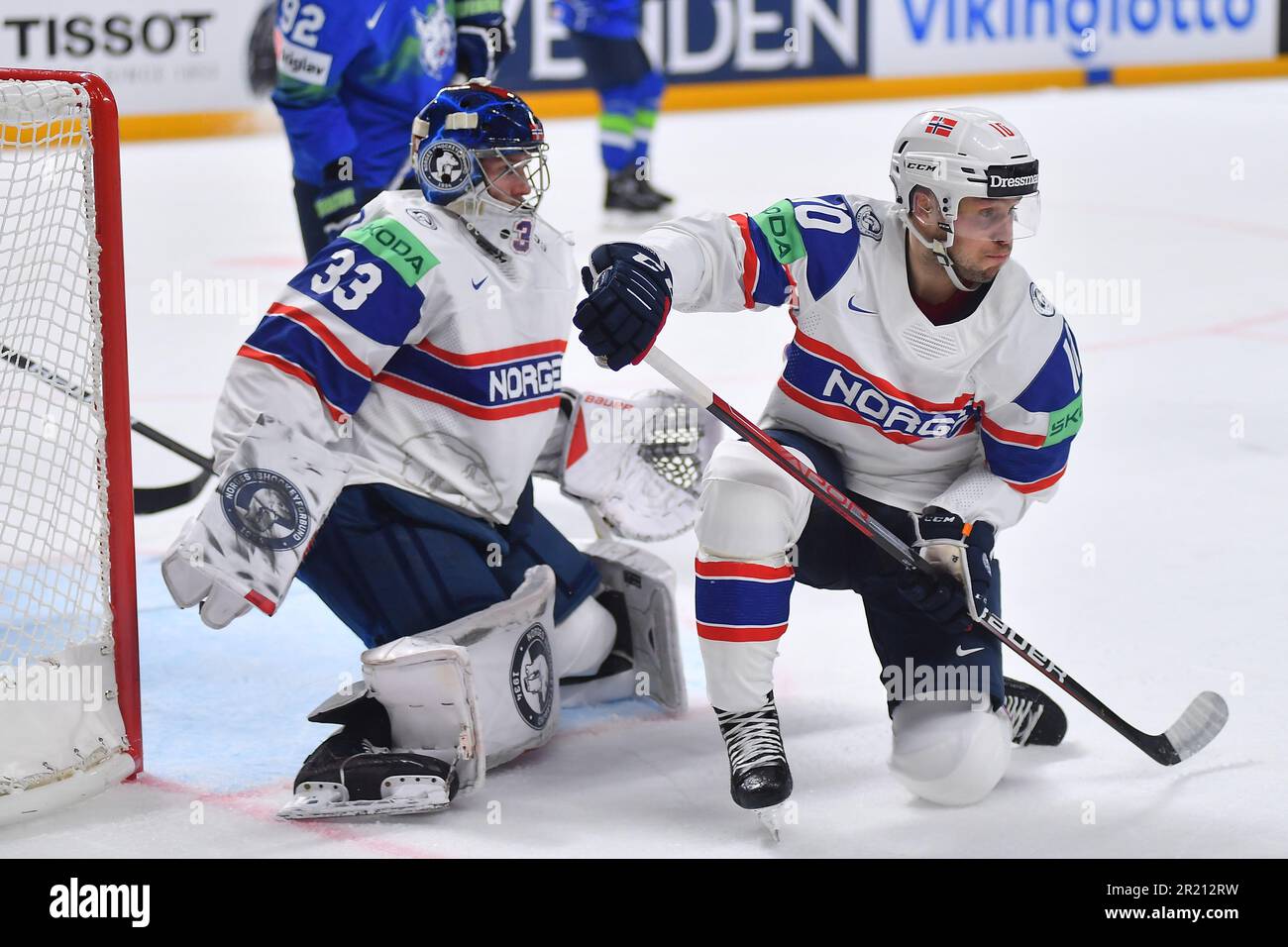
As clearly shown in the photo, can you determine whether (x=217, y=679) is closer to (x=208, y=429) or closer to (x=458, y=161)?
(x=458, y=161)

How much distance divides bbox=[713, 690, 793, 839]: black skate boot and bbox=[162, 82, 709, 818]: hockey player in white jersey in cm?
34

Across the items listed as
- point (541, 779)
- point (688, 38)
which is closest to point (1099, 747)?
point (541, 779)

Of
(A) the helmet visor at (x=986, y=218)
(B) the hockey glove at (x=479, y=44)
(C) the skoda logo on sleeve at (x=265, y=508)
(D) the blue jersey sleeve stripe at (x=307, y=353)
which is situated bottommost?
(C) the skoda logo on sleeve at (x=265, y=508)

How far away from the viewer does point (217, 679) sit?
118 inches

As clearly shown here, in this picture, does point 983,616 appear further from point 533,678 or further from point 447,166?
point 447,166

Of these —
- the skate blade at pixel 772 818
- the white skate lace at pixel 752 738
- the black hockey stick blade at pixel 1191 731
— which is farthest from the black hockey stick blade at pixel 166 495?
the black hockey stick blade at pixel 1191 731

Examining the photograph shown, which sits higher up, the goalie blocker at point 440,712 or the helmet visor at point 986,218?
the helmet visor at point 986,218

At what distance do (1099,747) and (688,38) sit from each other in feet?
25.4

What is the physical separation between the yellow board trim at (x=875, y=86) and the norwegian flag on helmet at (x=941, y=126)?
285 inches

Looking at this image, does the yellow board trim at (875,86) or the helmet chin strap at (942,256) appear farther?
the yellow board trim at (875,86)

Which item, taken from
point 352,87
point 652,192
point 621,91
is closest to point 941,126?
point 352,87

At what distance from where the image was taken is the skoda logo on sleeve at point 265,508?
2.42 meters

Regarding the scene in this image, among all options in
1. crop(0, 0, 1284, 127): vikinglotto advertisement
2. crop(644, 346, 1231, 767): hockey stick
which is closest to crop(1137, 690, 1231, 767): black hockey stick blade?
crop(644, 346, 1231, 767): hockey stick

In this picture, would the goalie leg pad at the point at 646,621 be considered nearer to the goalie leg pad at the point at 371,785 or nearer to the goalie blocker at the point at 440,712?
the goalie blocker at the point at 440,712
